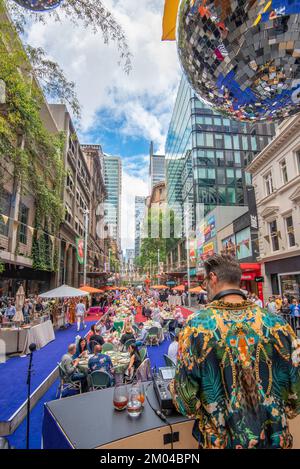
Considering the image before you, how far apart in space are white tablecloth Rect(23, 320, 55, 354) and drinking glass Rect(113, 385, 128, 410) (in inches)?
395

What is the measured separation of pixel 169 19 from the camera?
8.48 ft

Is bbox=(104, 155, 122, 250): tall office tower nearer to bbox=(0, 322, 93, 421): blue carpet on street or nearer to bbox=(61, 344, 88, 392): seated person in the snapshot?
bbox=(0, 322, 93, 421): blue carpet on street

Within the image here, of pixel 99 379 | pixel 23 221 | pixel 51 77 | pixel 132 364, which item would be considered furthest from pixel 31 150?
pixel 99 379

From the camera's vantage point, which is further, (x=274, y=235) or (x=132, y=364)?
(x=274, y=235)

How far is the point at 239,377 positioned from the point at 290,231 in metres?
19.0

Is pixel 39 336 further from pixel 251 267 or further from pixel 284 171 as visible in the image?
pixel 284 171

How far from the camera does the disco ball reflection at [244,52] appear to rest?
173 centimetres

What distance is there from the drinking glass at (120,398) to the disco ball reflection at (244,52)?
10.1 feet

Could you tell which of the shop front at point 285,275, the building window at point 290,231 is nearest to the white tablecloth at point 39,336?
the shop front at point 285,275

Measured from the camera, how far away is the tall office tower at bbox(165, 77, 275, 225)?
4359 centimetres

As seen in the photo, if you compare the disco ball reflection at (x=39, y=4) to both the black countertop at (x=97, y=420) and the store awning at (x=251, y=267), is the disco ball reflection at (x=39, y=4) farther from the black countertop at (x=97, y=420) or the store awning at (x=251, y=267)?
the store awning at (x=251, y=267)

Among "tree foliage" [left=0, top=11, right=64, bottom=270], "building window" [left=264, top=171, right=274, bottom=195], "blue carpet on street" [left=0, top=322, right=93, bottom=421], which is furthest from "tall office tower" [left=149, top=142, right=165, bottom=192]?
"blue carpet on street" [left=0, top=322, right=93, bottom=421]

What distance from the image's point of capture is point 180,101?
177 feet
